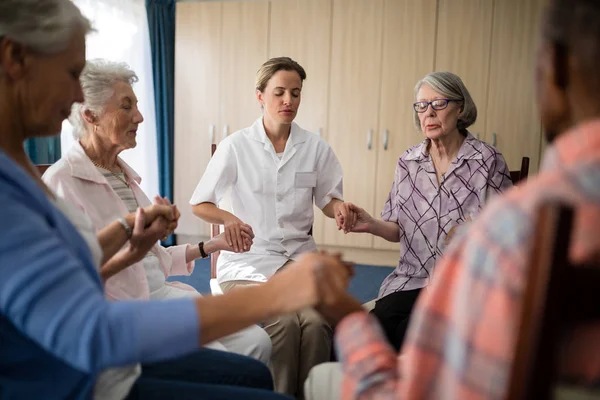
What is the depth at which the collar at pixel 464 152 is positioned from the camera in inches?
82.0

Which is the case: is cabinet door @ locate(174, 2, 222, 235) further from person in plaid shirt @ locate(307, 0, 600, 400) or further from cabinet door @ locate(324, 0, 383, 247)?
person in plaid shirt @ locate(307, 0, 600, 400)

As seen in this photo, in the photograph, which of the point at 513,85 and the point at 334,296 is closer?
the point at 334,296

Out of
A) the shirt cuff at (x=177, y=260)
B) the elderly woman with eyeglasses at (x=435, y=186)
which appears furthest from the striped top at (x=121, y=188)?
the elderly woman with eyeglasses at (x=435, y=186)

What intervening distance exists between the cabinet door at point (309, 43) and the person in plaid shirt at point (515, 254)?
4.06 metres

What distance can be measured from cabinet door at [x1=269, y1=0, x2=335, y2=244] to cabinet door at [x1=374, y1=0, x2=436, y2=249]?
Result: 1.75 feet

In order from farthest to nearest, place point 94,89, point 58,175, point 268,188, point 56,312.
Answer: point 268,188 → point 94,89 → point 58,175 → point 56,312

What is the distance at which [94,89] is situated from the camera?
5.94ft

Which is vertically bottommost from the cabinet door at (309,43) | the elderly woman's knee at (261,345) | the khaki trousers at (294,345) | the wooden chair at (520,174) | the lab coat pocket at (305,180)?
the khaki trousers at (294,345)

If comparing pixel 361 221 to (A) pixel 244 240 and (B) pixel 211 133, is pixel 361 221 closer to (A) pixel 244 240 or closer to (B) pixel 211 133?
(A) pixel 244 240

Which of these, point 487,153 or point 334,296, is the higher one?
point 487,153

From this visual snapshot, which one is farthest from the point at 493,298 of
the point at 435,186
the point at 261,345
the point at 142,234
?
the point at 435,186

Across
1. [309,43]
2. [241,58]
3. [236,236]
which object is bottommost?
[236,236]

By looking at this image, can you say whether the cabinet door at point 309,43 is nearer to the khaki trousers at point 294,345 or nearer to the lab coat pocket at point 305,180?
the lab coat pocket at point 305,180

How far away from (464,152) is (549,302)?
1690 mm
